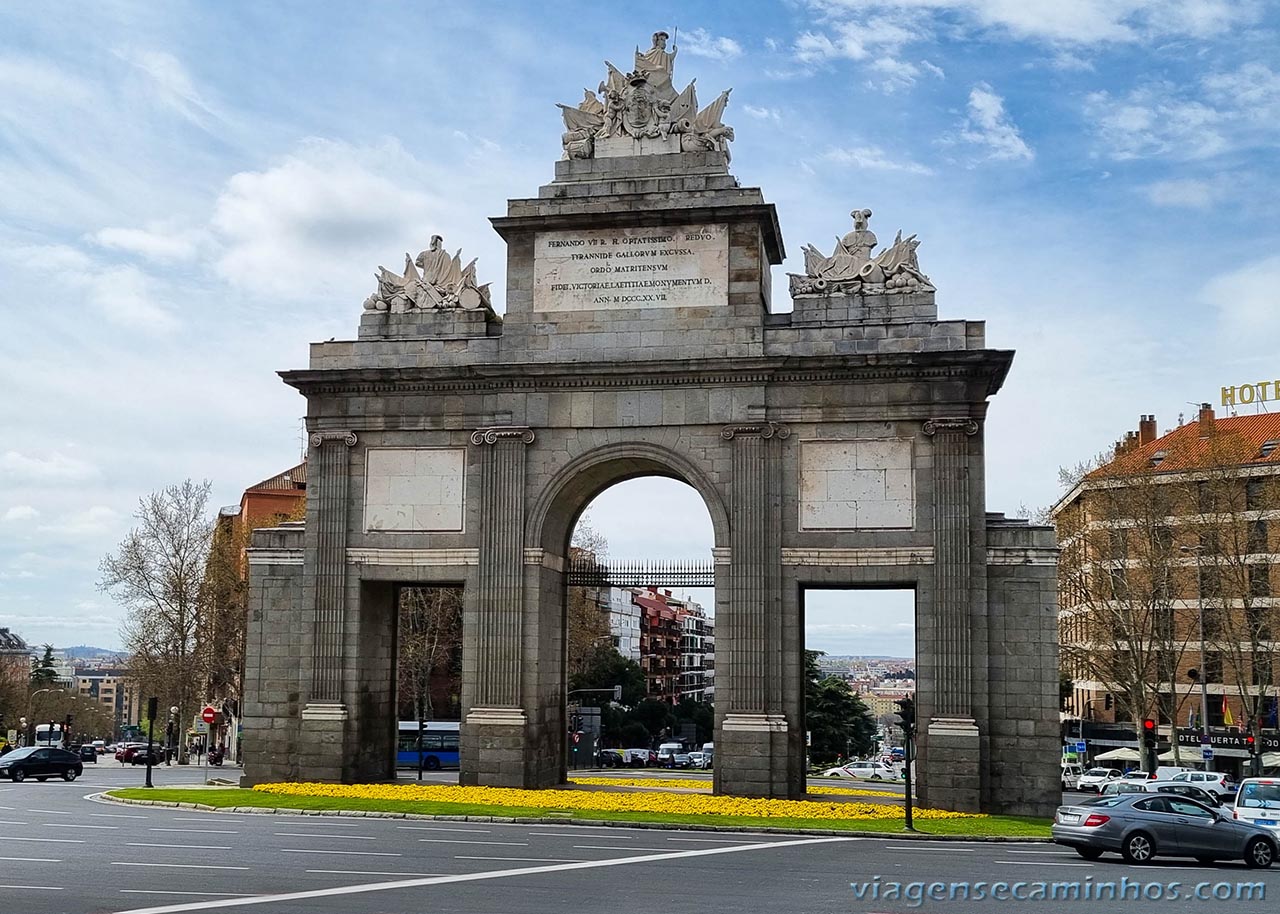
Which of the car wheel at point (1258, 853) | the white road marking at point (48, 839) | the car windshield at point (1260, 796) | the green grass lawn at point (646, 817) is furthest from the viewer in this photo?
the green grass lawn at point (646, 817)

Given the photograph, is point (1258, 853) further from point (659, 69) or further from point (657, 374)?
point (659, 69)

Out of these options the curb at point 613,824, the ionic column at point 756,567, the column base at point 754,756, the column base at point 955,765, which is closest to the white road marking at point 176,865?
the curb at point 613,824

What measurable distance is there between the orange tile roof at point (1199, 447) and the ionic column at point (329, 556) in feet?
115

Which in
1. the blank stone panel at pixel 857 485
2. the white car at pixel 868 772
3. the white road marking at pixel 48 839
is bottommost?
the white car at pixel 868 772

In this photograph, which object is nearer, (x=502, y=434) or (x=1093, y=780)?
(x=502, y=434)

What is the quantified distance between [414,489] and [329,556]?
3.01 metres

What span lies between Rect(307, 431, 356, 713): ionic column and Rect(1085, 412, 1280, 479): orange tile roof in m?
35.1

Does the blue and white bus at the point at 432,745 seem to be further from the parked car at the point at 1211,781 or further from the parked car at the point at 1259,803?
the parked car at the point at 1259,803

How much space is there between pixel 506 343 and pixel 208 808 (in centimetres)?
1427

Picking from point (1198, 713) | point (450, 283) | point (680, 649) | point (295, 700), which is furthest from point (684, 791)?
point (680, 649)

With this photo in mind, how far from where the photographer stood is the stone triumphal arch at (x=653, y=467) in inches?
1318

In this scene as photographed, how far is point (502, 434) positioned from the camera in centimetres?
3588

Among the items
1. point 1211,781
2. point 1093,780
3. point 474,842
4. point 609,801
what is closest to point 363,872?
point 474,842

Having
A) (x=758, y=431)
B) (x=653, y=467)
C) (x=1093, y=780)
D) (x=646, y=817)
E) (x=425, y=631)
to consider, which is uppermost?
(x=758, y=431)
